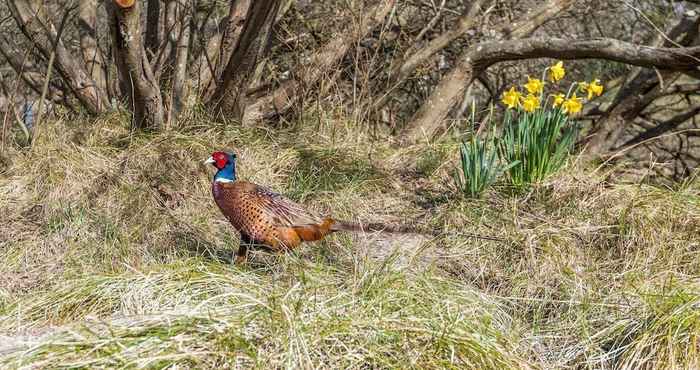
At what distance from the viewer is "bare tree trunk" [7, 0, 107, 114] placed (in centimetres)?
551

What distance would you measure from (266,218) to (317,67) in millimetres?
2447

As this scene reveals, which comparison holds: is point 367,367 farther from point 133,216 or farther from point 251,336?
point 133,216

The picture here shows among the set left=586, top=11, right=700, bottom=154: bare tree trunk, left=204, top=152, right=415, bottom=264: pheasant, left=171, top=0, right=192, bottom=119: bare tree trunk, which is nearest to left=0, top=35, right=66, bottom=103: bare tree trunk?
left=171, top=0, right=192, bottom=119: bare tree trunk

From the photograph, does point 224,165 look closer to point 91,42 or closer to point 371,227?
point 371,227

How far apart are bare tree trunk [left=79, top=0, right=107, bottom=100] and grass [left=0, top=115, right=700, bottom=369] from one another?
2.90 ft

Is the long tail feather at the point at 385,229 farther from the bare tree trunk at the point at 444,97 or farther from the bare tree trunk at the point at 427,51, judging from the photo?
the bare tree trunk at the point at 427,51

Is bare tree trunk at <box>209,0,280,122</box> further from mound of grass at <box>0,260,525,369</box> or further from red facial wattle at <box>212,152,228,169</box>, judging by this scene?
mound of grass at <box>0,260,525,369</box>

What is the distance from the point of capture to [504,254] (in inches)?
172

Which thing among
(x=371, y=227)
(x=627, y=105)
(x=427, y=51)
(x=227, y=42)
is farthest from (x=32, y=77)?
(x=627, y=105)

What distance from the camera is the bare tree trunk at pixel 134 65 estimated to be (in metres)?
4.62

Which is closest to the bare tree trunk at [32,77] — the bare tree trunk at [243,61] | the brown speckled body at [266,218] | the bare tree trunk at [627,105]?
the bare tree trunk at [243,61]

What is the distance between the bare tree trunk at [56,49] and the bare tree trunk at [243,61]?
0.80m

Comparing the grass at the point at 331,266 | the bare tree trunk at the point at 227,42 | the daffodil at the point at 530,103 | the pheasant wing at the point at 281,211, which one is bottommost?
the grass at the point at 331,266

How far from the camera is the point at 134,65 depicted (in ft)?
16.6
